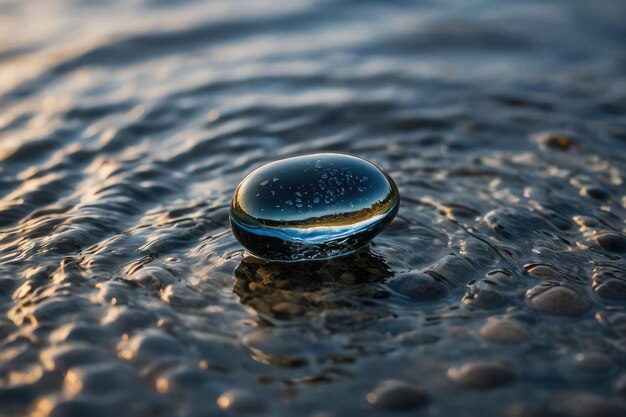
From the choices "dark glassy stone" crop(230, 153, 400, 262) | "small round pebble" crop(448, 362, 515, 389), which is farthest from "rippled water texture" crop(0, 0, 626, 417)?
"dark glassy stone" crop(230, 153, 400, 262)

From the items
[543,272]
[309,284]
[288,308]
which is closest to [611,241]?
[543,272]

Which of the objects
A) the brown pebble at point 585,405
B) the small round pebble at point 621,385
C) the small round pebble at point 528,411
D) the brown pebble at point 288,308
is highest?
the brown pebble at point 288,308

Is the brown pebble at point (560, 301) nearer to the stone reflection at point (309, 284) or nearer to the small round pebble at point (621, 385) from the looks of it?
the small round pebble at point (621, 385)

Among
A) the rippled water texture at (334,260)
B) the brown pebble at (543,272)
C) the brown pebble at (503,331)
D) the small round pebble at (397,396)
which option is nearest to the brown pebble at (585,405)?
the rippled water texture at (334,260)

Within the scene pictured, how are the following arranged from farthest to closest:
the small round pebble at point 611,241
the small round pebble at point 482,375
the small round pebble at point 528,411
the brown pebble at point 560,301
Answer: the small round pebble at point 611,241 → the brown pebble at point 560,301 → the small round pebble at point 482,375 → the small round pebble at point 528,411

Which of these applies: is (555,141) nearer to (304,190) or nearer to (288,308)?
(304,190)

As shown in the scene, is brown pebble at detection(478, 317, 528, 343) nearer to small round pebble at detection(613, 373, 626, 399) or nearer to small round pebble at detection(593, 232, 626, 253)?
small round pebble at detection(613, 373, 626, 399)

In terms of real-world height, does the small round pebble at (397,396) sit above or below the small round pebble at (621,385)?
above
